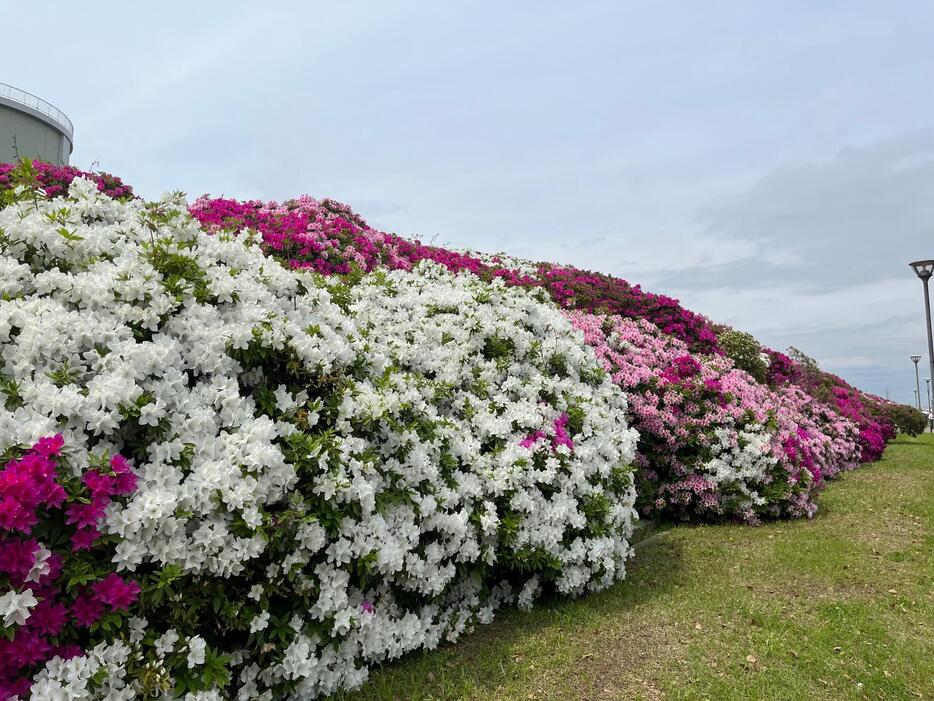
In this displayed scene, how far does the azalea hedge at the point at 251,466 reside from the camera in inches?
142

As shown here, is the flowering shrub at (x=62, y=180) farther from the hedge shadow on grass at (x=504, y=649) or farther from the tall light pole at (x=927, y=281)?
the tall light pole at (x=927, y=281)

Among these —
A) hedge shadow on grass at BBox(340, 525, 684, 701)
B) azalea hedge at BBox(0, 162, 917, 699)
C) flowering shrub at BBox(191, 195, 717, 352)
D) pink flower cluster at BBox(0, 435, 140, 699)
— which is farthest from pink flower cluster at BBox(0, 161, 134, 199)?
hedge shadow on grass at BBox(340, 525, 684, 701)

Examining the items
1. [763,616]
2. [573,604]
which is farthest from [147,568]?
[763,616]

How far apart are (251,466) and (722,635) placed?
4.36 m

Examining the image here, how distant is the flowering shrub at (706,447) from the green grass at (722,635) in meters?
1.01

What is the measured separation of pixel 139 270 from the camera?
468 cm

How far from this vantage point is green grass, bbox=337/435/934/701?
4.88m

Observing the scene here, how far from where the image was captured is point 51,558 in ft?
11.5

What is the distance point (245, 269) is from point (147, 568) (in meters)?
2.63

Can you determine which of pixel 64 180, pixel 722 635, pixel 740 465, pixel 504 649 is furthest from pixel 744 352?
pixel 64 180

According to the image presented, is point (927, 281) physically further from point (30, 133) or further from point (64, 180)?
point (30, 133)

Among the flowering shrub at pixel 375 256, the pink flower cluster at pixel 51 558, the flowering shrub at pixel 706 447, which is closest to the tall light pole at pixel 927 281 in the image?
the flowering shrub at pixel 375 256

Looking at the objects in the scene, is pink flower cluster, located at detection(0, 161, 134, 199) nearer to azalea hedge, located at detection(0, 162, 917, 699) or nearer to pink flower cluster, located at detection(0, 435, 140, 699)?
azalea hedge, located at detection(0, 162, 917, 699)

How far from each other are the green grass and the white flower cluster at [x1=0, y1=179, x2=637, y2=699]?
0.37 meters
